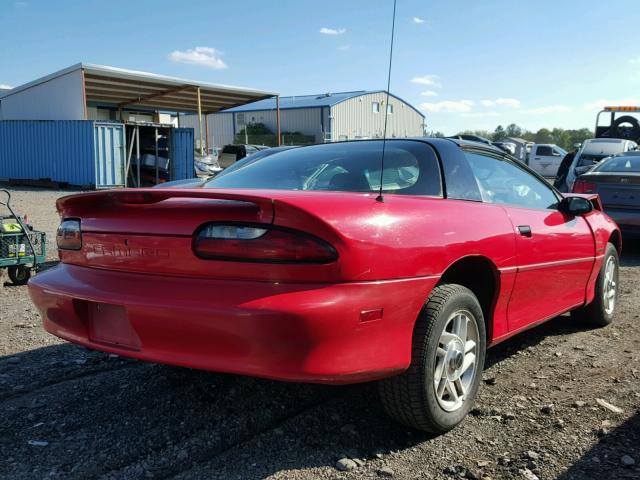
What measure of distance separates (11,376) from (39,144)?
19000 millimetres

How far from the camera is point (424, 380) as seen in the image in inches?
102

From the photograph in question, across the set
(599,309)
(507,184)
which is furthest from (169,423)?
(599,309)

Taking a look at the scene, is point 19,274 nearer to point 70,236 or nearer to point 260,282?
point 70,236

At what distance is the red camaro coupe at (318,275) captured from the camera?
2303mm

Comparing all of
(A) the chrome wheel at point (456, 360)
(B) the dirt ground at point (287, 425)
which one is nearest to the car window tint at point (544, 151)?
(B) the dirt ground at point (287, 425)

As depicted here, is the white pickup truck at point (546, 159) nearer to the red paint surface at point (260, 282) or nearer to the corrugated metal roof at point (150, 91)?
the corrugated metal roof at point (150, 91)

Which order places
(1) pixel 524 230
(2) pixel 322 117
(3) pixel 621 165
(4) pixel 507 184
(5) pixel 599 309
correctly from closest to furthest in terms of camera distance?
(1) pixel 524 230 < (4) pixel 507 184 < (5) pixel 599 309 < (3) pixel 621 165 < (2) pixel 322 117

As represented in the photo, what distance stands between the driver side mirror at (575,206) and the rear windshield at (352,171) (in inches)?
54.0

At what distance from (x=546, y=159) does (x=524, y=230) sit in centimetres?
2663

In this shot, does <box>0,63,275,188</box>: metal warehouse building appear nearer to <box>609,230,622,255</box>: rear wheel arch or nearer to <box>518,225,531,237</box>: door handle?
<box>609,230,622,255</box>: rear wheel arch

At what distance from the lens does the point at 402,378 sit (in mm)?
2598

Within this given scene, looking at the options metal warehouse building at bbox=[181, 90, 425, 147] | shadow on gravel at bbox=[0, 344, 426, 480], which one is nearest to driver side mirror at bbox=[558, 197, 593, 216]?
shadow on gravel at bbox=[0, 344, 426, 480]

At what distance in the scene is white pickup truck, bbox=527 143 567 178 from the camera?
→ 2770 cm

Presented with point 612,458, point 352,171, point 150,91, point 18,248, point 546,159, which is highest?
point 150,91
